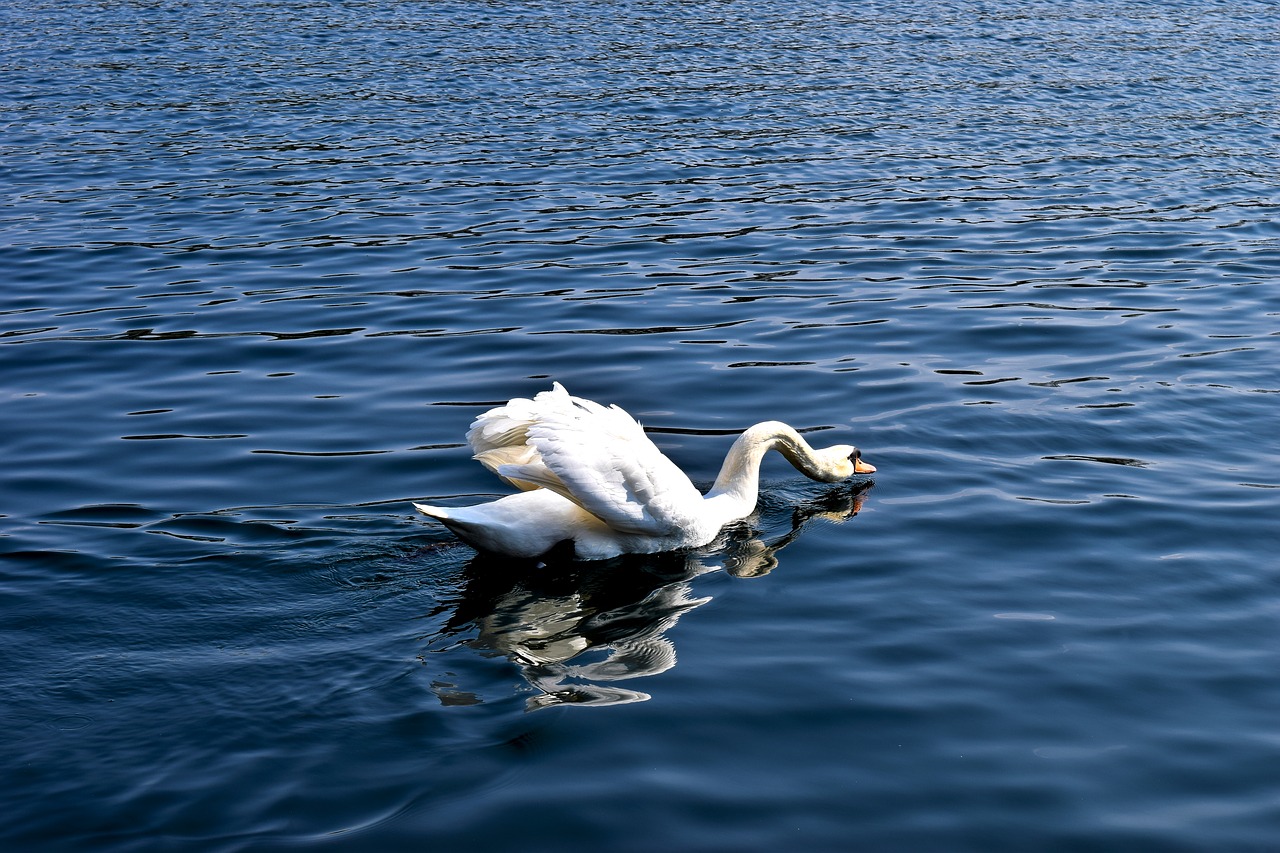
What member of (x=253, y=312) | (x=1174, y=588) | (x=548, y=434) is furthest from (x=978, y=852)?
(x=253, y=312)

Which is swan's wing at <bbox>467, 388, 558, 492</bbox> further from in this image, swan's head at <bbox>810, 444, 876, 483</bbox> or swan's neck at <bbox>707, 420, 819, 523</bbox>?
swan's head at <bbox>810, 444, 876, 483</bbox>

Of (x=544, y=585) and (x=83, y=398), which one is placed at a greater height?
(x=83, y=398)

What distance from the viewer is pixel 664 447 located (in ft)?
35.3

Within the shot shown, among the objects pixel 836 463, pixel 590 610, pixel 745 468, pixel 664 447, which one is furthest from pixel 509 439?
pixel 836 463

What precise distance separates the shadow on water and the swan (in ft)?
0.53

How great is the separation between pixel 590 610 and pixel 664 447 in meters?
2.93

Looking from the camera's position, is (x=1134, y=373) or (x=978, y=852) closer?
(x=978, y=852)

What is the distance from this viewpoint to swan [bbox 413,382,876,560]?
328 inches

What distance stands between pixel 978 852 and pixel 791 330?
820 centimetres

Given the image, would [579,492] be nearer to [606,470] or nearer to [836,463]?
[606,470]

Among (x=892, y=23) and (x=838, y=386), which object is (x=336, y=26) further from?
(x=838, y=386)

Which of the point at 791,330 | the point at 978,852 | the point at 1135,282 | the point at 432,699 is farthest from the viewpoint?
the point at 1135,282

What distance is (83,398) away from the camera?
1163 centimetres

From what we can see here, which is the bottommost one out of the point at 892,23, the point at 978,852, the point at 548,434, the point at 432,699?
the point at 978,852
